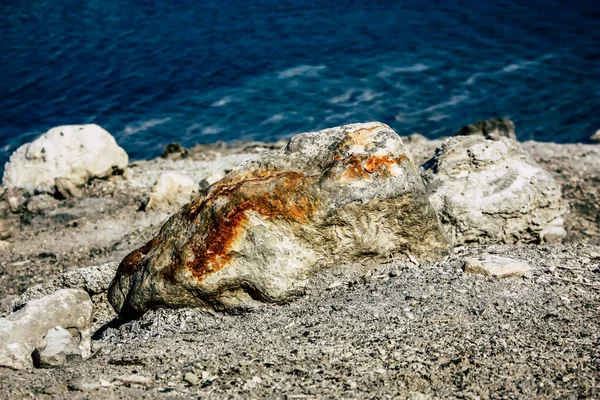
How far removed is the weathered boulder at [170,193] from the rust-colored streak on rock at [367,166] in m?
4.99

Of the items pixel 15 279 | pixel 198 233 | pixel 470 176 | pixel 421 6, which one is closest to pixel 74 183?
pixel 15 279

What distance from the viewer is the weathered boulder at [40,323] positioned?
569 cm

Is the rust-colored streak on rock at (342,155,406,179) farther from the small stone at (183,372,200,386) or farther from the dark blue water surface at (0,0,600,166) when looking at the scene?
the dark blue water surface at (0,0,600,166)

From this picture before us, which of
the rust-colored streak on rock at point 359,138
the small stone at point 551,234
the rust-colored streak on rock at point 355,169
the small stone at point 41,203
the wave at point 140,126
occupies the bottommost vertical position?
the wave at point 140,126

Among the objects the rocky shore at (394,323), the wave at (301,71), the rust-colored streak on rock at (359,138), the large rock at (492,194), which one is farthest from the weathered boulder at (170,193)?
the wave at (301,71)

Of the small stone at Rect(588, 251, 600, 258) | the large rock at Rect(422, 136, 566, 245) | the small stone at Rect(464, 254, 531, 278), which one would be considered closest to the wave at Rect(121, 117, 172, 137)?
the large rock at Rect(422, 136, 566, 245)

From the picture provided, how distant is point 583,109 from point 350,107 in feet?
18.8

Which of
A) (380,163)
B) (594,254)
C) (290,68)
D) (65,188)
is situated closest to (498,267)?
(594,254)

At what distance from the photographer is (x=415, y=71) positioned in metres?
18.8

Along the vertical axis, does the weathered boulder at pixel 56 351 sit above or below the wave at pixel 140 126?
above

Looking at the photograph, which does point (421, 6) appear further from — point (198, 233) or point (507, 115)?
point (198, 233)

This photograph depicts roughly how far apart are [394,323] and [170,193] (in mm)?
5955

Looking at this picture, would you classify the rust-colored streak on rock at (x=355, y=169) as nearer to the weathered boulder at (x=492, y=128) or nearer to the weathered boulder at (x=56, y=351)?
the weathered boulder at (x=56, y=351)

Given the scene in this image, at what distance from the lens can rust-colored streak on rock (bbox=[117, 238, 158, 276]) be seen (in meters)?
6.73
